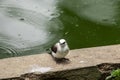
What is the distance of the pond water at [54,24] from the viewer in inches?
270

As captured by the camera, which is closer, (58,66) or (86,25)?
(58,66)

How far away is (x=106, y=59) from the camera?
4.52 meters

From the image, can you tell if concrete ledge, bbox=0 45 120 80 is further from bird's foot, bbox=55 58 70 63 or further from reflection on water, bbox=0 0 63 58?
reflection on water, bbox=0 0 63 58

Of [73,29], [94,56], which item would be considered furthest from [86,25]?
[94,56]

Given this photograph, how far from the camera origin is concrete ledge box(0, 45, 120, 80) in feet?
13.8

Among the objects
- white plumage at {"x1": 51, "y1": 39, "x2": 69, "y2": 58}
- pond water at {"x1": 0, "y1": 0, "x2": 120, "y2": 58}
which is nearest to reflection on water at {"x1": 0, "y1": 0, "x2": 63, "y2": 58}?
pond water at {"x1": 0, "y1": 0, "x2": 120, "y2": 58}

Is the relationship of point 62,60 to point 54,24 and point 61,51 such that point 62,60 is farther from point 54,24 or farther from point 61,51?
point 54,24

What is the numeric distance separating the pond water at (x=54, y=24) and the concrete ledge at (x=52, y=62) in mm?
1930

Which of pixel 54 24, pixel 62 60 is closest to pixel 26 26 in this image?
pixel 54 24

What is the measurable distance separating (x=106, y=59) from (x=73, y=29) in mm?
2997

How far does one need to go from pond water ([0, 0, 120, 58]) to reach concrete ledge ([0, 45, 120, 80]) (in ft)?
6.33

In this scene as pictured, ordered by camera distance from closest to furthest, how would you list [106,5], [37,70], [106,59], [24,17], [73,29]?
[37,70]
[106,59]
[73,29]
[24,17]
[106,5]

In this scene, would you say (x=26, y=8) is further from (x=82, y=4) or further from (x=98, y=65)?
(x=98, y=65)

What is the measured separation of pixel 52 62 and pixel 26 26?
3135 millimetres
